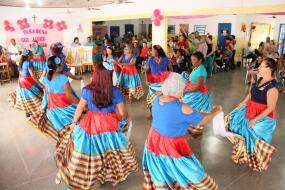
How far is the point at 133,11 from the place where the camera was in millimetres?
9109

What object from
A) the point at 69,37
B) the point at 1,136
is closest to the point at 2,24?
the point at 69,37

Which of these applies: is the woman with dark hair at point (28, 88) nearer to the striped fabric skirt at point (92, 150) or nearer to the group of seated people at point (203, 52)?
the striped fabric skirt at point (92, 150)

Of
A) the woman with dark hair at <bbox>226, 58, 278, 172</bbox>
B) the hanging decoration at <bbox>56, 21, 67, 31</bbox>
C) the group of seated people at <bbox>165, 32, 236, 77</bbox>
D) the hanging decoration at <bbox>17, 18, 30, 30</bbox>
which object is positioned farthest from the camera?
the hanging decoration at <bbox>56, 21, 67, 31</bbox>

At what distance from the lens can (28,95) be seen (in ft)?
16.6

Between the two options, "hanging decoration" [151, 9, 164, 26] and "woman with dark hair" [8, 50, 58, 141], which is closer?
"woman with dark hair" [8, 50, 58, 141]

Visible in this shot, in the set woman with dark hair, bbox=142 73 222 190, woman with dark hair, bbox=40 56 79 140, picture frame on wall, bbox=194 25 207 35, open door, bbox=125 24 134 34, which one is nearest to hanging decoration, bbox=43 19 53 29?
open door, bbox=125 24 134 34

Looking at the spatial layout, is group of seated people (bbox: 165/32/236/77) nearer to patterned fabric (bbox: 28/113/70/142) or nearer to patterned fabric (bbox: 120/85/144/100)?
patterned fabric (bbox: 120/85/144/100)

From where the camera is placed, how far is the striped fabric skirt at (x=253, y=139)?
3295mm

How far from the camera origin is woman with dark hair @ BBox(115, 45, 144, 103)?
6.25 m

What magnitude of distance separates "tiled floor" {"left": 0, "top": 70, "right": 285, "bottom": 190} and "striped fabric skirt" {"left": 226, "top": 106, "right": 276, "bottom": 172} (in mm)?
219

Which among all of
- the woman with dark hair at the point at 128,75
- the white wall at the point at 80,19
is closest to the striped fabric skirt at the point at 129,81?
the woman with dark hair at the point at 128,75

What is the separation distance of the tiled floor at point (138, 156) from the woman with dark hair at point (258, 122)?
241 millimetres

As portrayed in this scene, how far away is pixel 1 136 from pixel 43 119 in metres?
1.45

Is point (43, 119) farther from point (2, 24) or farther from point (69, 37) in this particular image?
point (69, 37)
